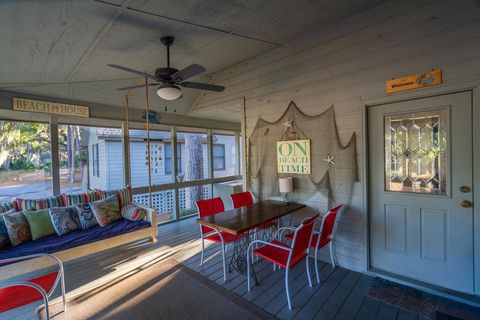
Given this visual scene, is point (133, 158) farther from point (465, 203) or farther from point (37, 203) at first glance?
point (465, 203)

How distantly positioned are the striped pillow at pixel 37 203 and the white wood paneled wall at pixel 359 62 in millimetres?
3248

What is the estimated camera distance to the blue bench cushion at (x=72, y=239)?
8.25 feet

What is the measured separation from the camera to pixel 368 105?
2.65 m

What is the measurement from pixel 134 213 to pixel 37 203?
1225 millimetres

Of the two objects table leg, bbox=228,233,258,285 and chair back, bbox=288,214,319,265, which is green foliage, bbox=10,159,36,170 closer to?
table leg, bbox=228,233,258,285

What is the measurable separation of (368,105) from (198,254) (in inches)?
117

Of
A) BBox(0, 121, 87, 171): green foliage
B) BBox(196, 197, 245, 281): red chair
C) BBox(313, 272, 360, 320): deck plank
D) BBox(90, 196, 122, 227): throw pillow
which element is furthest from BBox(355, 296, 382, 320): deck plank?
BBox(0, 121, 87, 171): green foliage

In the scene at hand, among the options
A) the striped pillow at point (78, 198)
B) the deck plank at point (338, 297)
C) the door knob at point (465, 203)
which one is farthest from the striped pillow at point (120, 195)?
the door knob at point (465, 203)

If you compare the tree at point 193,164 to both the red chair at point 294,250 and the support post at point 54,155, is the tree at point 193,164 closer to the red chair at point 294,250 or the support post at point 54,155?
the support post at point 54,155

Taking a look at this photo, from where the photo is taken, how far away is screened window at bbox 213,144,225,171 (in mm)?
5922

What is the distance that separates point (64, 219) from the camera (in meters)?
3.01

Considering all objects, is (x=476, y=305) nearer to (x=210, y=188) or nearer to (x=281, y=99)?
(x=281, y=99)

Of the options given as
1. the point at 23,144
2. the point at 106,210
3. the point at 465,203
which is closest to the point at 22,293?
the point at 106,210

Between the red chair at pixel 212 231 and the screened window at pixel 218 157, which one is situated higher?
the screened window at pixel 218 157
